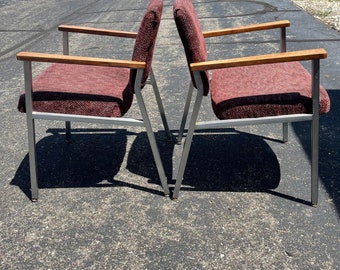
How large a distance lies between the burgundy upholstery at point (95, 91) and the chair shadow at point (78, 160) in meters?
0.55

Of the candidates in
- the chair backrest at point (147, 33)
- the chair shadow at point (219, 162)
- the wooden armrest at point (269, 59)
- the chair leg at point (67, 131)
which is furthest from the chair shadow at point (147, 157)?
the wooden armrest at point (269, 59)

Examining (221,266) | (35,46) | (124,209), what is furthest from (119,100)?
(35,46)

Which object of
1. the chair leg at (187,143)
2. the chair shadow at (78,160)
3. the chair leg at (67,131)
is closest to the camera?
the chair leg at (187,143)

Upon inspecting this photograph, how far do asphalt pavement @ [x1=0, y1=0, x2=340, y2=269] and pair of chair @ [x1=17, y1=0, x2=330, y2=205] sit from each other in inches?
6.8

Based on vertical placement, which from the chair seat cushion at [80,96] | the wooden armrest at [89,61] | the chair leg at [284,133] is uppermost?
the wooden armrest at [89,61]

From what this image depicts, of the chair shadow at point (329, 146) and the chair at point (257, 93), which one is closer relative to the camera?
the chair at point (257, 93)

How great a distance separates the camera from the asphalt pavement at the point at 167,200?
216 cm

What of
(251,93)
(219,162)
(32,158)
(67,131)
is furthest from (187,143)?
(67,131)

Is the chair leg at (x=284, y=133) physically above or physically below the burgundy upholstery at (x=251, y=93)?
below

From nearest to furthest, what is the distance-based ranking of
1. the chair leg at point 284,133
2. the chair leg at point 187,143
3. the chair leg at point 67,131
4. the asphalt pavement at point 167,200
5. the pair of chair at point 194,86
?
the asphalt pavement at point 167,200 < the pair of chair at point 194,86 < the chair leg at point 187,143 < the chair leg at point 284,133 < the chair leg at point 67,131

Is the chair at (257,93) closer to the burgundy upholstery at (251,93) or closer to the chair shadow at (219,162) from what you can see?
the burgundy upholstery at (251,93)

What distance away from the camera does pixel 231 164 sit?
2961 mm

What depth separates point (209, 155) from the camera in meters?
3.09

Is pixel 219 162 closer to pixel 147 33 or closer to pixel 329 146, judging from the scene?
pixel 329 146
